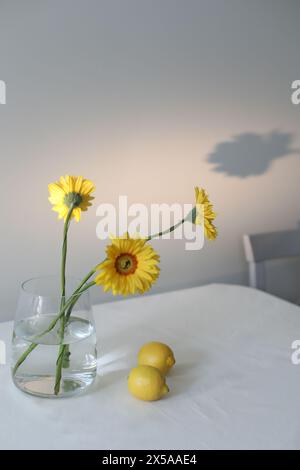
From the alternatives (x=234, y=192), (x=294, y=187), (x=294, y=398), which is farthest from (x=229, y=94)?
(x=294, y=398)

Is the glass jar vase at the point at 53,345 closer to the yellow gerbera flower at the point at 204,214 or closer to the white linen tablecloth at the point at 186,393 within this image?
the white linen tablecloth at the point at 186,393

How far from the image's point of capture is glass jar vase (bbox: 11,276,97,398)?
1.07 meters

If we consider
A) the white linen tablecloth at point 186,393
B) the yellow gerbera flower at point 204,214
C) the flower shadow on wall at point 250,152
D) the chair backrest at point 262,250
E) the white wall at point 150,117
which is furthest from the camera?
the flower shadow on wall at point 250,152

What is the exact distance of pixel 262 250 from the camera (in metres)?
1.93

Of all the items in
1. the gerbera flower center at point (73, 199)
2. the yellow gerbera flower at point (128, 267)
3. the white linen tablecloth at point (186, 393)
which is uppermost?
the gerbera flower center at point (73, 199)

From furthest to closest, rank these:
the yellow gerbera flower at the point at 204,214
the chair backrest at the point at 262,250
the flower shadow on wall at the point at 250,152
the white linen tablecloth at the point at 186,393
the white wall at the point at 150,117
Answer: the flower shadow on wall at the point at 250,152
the chair backrest at the point at 262,250
the white wall at the point at 150,117
the yellow gerbera flower at the point at 204,214
the white linen tablecloth at the point at 186,393

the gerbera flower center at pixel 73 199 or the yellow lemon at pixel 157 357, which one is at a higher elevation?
the gerbera flower center at pixel 73 199

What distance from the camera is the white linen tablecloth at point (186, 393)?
0.97 m

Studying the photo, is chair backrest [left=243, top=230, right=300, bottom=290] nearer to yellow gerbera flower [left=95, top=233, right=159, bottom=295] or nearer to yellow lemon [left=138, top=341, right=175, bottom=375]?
yellow lemon [left=138, top=341, right=175, bottom=375]

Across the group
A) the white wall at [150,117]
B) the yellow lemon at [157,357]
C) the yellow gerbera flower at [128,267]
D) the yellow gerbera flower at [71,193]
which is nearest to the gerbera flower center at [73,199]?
the yellow gerbera flower at [71,193]

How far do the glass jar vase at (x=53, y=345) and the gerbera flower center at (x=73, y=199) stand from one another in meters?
0.17

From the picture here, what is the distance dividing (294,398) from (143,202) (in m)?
0.94
